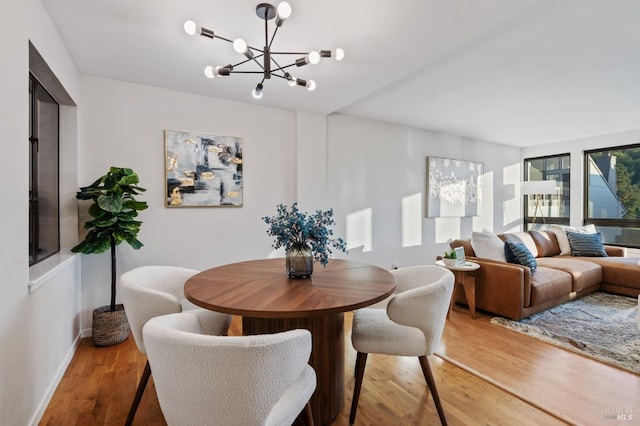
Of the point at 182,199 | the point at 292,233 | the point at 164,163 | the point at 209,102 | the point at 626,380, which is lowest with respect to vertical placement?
the point at 626,380

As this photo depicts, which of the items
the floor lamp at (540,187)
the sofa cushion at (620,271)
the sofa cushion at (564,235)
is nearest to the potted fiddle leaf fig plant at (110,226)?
the sofa cushion at (620,271)

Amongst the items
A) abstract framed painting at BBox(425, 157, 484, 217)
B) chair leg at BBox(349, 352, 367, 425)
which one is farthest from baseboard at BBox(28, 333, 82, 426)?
abstract framed painting at BBox(425, 157, 484, 217)

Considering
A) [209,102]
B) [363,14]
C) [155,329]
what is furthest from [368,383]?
[209,102]

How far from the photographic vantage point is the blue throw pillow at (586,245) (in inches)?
172

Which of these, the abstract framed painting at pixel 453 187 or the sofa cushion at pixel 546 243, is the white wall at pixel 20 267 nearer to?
the abstract framed painting at pixel 453 187

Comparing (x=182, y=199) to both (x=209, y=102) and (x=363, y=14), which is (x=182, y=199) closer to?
(x=209, y=102)

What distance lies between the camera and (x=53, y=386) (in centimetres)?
196

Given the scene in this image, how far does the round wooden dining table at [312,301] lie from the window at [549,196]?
559 cm

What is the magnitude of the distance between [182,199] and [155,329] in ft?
8.10

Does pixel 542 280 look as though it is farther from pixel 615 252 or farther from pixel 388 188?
pixel 615 252

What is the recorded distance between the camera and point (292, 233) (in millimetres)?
1763

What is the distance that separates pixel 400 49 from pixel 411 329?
1977 mm

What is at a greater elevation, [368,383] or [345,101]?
[345,101]

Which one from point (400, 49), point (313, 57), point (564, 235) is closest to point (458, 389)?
point (313, 57)
